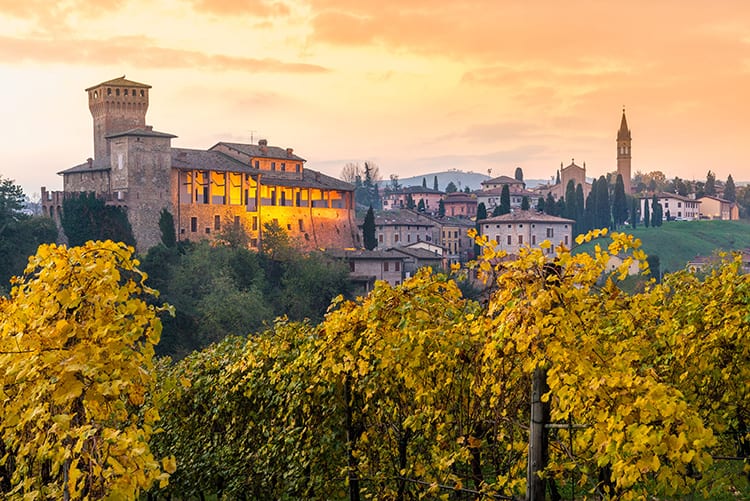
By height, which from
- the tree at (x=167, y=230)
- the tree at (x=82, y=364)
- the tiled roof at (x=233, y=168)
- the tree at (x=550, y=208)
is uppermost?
the tiled roof at (x=233, y=168)

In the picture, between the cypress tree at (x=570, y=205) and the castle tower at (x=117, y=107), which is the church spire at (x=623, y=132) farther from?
the castle tower at (x=117, y=107)

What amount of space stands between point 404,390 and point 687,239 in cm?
11531

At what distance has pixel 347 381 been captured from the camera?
36.2ft

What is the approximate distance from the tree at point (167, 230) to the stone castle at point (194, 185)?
0.69 m

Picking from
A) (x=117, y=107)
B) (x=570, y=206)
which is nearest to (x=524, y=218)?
(x=570, y=206)

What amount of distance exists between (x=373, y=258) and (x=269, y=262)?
8.32 m

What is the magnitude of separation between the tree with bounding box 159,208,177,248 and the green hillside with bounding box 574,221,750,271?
4871 cm

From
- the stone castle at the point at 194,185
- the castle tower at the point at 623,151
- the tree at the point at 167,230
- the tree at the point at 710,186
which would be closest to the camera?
the tree at the point at 167,230

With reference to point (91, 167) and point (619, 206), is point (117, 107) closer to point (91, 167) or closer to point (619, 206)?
point (91, 167)

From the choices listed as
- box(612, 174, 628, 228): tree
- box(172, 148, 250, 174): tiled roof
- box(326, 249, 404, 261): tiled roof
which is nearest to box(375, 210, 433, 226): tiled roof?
box(326, 249, 404, 261): tiled roof

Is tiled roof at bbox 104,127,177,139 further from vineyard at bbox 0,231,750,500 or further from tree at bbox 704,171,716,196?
tree at bbox 704,171,716,196

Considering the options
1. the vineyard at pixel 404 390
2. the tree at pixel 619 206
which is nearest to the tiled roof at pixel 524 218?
the tree at pixel 619 206

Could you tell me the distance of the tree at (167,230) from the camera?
224 ft

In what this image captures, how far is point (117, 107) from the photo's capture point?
81.9 meters
